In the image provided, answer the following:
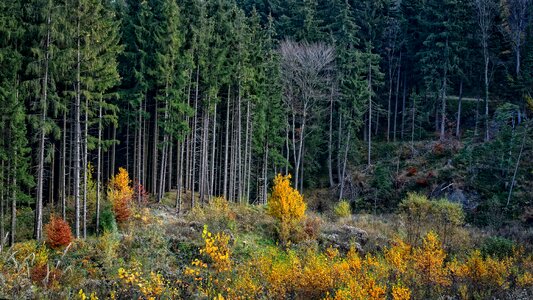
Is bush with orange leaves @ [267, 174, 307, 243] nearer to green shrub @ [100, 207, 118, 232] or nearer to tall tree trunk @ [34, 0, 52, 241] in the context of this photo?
green shrub @ [100, 207, 118, 232]

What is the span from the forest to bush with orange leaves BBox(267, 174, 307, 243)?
0.09 meters

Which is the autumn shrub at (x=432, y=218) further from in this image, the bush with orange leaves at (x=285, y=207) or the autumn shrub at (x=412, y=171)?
the autumn shrub at (x=412, y=171)

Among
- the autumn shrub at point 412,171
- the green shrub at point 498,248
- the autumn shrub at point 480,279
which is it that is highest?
the autumn shrub at point 412,171

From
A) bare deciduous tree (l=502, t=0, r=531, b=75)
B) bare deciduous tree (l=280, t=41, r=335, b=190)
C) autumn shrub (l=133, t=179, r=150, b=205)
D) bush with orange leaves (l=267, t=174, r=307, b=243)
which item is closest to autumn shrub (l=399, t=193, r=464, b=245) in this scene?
bush with orange leaves (l=267, t=174, r=307, b=243)

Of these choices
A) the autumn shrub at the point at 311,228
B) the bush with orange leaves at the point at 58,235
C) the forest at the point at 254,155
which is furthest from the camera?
the autumn shrub at the point at 311,228

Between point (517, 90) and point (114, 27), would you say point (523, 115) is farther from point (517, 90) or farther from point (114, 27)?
point (114, 27)

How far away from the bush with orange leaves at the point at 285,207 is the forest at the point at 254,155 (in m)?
0.09

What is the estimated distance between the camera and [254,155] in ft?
140

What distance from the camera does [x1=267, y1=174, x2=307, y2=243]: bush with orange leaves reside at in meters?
22.6

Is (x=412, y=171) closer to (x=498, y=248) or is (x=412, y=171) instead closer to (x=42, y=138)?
(x=498, y=248)

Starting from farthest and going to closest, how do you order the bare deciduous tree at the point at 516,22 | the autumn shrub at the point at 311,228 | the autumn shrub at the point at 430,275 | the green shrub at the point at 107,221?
the bare deciduous tree at the point at 516,22, the autumn shrub at the point at 311,228, the green shrub at the point at 107,221, the autumn shrub at the point at 430,275

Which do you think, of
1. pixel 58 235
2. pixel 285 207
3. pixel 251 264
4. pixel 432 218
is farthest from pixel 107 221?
pixel 432 218

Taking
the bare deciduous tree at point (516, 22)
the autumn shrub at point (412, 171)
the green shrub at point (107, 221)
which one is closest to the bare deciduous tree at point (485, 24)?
the bare deciduous tree at point (516, 22)

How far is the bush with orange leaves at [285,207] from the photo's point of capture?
22609 mm
